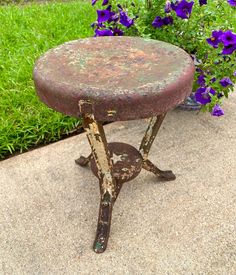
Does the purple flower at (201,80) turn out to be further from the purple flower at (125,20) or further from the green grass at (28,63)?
the green grass at (28,63)

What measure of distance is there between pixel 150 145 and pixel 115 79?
2.51 feet

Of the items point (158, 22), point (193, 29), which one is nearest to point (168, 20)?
point (158, 22)

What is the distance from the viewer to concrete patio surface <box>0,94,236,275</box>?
1865mm

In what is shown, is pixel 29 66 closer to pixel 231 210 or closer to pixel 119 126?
pixel 119 126

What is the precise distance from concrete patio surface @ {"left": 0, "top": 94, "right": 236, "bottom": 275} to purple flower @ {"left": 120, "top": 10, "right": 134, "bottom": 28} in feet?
2.32

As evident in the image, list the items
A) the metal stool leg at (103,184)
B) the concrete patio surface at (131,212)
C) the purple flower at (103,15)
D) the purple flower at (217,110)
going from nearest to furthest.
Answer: the metal stool leg at (103,184) → the concrete patio surface at (131,212) → the purple flower at (217,110) → the purple flower at (103,15)

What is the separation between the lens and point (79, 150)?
8.64 ft

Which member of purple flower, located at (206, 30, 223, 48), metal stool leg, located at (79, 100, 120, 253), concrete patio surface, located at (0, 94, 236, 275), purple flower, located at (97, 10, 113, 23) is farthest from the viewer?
purple flower, located at (97, 10, 113, 23)

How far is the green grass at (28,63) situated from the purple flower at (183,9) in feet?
3.29

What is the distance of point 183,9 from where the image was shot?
2.52 metres

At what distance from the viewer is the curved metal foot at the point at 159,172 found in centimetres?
230

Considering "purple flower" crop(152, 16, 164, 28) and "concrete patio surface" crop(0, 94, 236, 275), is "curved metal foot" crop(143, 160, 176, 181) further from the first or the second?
"purple flower" crop(152, 16, 164, 28)

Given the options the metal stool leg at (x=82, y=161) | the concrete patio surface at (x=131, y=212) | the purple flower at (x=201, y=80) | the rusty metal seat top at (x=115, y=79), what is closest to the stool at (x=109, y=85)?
the rusty metal seat top at (x=115, y=79)

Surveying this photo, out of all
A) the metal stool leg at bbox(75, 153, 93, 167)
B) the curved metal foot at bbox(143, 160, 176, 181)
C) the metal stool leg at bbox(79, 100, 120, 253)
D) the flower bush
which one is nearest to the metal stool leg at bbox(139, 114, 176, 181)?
the curved metal foot at bbox(143, 160, 176, 181)
